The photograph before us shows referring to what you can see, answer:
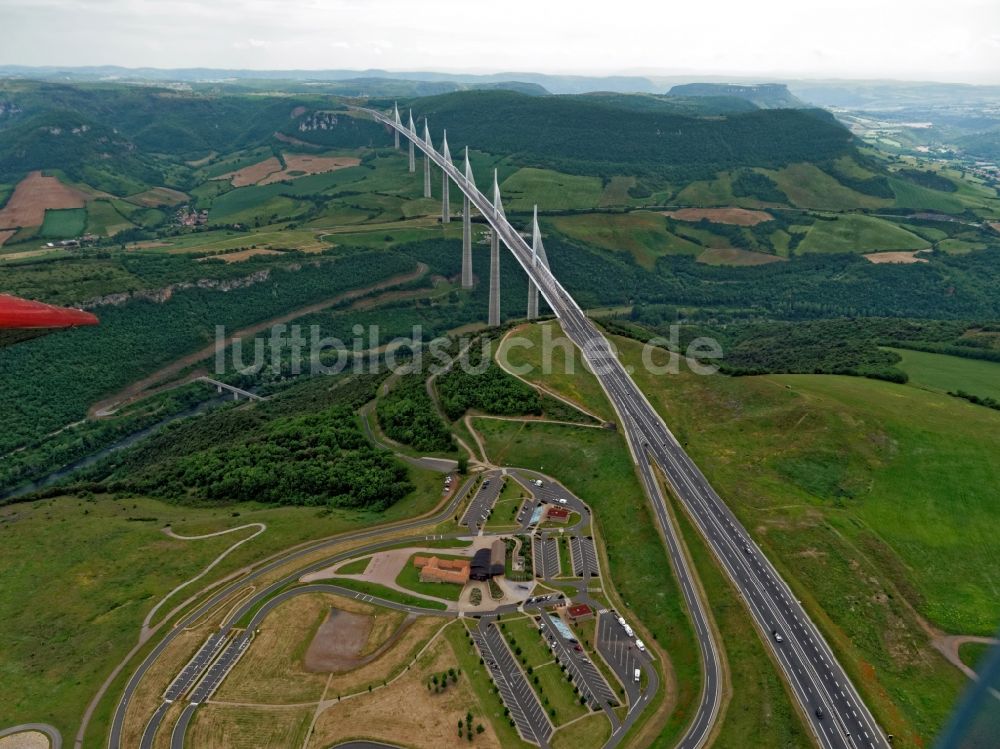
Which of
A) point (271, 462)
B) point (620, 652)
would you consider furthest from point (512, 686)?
point (271, 462)

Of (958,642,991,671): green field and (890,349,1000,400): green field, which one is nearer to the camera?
(958,642,991,671): green field

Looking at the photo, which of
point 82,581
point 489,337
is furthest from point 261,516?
point 489,337

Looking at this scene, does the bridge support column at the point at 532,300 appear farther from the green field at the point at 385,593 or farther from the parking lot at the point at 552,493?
the green field at the point at 385,593

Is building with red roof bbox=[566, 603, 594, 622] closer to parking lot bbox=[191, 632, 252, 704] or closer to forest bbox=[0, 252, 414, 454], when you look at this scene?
parking lot bbox=[191, 632, 252, 704]

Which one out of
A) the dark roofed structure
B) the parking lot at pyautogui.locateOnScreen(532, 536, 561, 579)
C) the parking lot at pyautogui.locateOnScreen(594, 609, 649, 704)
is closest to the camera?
the parking lot at pyautogui.locateOnScreen(594, 609, 649, 704)

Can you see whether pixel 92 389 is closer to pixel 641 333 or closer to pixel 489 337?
pixel 489 337

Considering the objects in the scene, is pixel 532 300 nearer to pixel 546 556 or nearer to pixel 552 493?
pixel 552 493

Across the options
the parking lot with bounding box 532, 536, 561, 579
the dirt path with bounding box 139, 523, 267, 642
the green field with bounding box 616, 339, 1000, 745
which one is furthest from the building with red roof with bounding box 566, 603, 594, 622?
the dirt path with bounding box 139, 523, 267, 642
